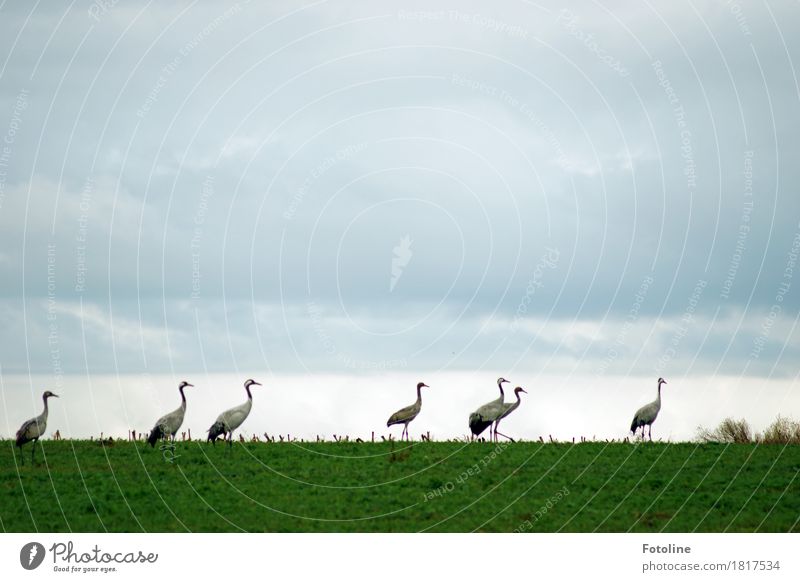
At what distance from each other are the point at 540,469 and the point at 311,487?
763cm

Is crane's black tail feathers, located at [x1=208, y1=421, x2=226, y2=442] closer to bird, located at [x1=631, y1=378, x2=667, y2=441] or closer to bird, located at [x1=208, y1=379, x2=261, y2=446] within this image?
bird, located at [x1=208, y1=379, x2=261, y2=446]

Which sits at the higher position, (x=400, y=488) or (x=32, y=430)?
(x=32, y=430)

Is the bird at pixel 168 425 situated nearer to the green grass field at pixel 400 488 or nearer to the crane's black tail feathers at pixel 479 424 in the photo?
the green grass field at pixel 400 488

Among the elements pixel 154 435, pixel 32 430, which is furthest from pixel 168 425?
pixel 32 430

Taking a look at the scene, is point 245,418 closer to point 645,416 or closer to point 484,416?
point 484,416

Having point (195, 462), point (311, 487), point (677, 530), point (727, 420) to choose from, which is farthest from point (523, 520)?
point (727, 420)

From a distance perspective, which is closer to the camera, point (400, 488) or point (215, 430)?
point (400, 488)

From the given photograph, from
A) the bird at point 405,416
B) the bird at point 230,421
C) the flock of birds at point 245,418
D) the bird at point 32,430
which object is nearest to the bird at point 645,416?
the flock of birds at point 245,418

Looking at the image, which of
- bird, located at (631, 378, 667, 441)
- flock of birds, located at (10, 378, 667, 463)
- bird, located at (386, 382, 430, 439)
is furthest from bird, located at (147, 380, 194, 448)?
bird, located at (631, 378, 667, 441)

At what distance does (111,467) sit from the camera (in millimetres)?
37844

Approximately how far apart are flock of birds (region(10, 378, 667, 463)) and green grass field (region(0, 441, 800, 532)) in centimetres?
88

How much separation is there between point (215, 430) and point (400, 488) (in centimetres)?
974

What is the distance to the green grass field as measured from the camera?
→ 32.8 m

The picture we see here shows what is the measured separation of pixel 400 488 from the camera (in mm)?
35375
